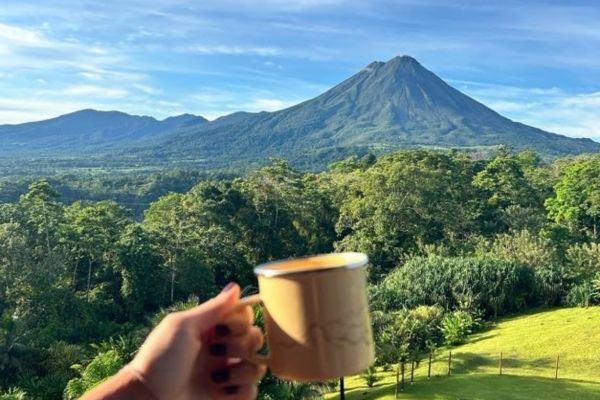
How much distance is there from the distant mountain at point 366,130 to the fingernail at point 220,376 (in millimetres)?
86157

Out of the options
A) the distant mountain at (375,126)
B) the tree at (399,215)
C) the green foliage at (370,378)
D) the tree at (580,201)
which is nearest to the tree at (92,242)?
the tree at (399,215)

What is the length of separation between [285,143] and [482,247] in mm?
88211

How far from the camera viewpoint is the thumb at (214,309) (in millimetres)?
1170

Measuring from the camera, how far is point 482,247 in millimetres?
20609

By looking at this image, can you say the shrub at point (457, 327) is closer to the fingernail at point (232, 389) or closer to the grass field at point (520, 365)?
the grass field at point (520, 365)

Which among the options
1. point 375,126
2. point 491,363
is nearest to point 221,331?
point 491,363

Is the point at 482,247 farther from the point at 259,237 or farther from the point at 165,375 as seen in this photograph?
the point at 165,375

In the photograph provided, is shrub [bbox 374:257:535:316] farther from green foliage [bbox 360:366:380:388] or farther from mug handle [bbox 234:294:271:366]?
mug handle [bbox 234:294:271:366]

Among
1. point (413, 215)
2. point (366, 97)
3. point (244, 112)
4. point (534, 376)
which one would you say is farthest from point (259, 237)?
point (244, 112)

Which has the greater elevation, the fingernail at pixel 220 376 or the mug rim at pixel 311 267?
the mug rim at pixel 311 267

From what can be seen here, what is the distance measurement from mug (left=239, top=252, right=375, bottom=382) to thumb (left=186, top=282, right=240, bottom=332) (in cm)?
3

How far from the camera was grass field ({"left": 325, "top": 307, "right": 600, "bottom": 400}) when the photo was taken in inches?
451

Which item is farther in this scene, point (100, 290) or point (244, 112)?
point (244, 112)

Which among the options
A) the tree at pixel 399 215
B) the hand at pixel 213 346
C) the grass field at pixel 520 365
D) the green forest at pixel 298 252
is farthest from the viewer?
the tree at pixel 399 215
